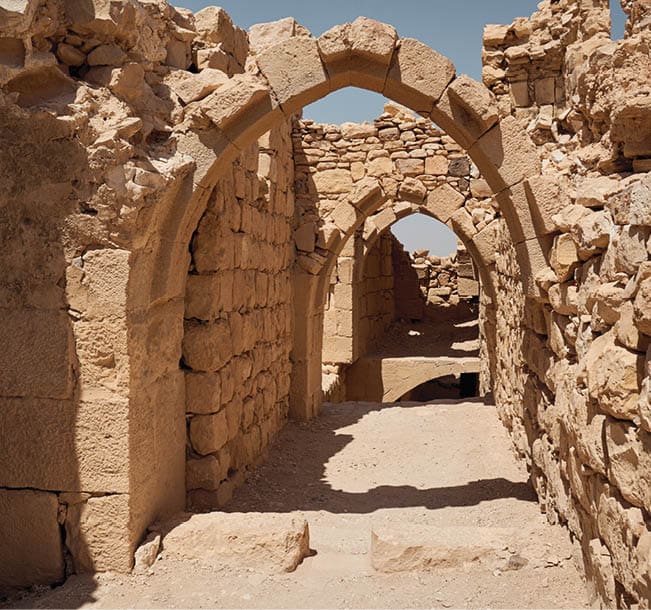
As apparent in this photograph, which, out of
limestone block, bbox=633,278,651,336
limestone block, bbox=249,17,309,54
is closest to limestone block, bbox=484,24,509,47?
limestone block, bbox=249,17,309,54

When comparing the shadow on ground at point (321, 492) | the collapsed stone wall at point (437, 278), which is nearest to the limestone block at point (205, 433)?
the shadow on ground at point (321, 492)

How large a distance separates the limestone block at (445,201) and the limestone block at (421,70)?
4158mm

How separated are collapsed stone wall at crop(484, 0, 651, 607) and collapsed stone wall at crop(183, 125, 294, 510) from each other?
2179mm

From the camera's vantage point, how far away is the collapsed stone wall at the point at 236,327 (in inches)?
171

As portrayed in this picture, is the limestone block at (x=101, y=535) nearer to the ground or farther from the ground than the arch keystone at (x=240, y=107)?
nearer to the ground

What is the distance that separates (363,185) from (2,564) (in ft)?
19.6

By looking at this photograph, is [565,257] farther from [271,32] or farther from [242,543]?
[271,32]

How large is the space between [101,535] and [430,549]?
1768mm

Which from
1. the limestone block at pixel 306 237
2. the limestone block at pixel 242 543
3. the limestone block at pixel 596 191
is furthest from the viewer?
the limestone block at pixel 306 237

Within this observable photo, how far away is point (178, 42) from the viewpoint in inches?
158

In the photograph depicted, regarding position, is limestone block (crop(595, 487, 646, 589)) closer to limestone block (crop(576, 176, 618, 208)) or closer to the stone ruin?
the stone ruin

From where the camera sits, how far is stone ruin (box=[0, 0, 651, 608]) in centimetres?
267

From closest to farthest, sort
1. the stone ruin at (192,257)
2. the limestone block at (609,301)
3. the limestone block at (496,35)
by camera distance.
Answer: the limestone block at (609,301), the stone ruin at (192,257), the limestone block at (496,35)

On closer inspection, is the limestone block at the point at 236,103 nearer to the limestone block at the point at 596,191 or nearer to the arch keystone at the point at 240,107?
the arch keystone at the point at 240,107
